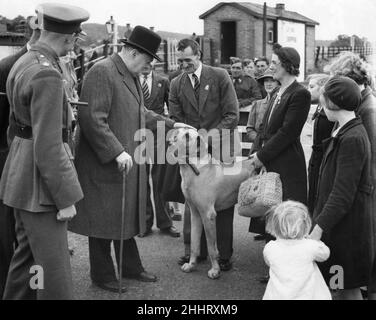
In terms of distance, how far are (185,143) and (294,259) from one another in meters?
1.90

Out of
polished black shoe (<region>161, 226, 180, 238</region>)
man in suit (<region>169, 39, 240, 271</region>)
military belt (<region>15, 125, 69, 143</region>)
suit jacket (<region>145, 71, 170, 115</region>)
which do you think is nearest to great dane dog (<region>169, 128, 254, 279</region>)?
man in suit (<region>169, 39, 240, 271</region>)

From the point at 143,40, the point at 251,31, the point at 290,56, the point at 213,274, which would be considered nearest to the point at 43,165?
the point at 143,40

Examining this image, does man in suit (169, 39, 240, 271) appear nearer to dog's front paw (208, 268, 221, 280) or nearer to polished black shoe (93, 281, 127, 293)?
dog's front paw (208, 268, 221, 280)

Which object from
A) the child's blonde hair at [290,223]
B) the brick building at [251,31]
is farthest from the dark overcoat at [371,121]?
the brick building at [251,31]

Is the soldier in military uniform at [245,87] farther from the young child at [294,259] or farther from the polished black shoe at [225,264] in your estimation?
the young child at [294,259]

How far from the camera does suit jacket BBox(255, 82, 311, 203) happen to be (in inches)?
182

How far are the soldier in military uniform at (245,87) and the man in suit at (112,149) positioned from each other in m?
→ 4.44

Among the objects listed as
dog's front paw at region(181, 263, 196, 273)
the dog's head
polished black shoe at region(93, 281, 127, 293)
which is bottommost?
dog's front paw at region(181, 263, 196, 273)

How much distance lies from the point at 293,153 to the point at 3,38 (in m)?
6.81

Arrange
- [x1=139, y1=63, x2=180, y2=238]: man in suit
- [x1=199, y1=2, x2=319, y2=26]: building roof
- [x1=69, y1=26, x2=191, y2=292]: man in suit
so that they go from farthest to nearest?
[x1=199, y1=2, x2=319, y2=26]: building roof < [x1=139, y1=63, x2=180, y2=238]: man in suit < [x1=69, y1=26, x2=191, y2=292]: man in suit

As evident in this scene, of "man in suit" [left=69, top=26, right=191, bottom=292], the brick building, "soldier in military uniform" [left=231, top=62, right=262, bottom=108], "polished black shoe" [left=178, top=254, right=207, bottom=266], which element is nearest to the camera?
"man in suit" [left=69, top=26, right=191, bottom=292]

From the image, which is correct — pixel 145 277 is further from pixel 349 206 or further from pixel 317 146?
pixel 349 206

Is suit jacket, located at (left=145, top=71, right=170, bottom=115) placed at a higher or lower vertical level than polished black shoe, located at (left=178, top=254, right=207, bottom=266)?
higher
